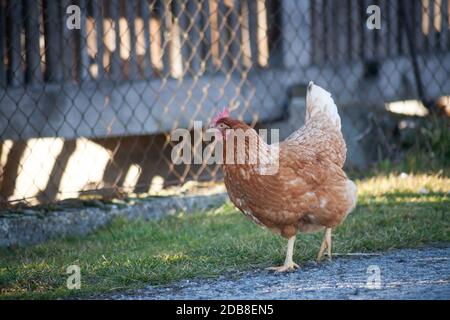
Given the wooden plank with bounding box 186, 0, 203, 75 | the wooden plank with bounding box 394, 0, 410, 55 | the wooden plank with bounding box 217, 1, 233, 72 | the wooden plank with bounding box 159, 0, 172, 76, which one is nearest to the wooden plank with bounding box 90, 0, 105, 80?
the wooden plank with bounding box 159, 0, 172, 76

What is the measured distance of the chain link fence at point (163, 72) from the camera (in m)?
5.80

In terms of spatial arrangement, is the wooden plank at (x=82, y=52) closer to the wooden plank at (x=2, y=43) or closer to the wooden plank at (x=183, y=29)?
the wooden plank at (x=2, y=43)

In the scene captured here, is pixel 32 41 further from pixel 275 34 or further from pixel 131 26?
pixel 275 34

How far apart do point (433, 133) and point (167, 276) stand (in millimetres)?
3909

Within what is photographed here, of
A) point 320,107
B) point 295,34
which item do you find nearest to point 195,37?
point 295,34

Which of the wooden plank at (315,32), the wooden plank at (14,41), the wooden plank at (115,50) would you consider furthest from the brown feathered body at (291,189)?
the wooden plank at (315,32)

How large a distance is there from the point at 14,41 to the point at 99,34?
2.31 feet

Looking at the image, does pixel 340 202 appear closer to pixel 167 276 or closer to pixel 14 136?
pixel 167 276

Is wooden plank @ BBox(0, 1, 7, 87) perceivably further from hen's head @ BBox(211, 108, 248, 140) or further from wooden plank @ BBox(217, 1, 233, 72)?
hen's head @ BBox(211, 108, 248, 140)

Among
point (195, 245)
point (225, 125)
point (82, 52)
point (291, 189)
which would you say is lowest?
point (195, 245)

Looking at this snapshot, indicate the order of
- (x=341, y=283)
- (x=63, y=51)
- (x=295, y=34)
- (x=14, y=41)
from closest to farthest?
(x=341, y=283) → (x=14, y=41) → (x=63, y=51) → (x=295, y=34)

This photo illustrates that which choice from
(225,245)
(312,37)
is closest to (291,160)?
(225,245)

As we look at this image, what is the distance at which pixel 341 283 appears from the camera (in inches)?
146

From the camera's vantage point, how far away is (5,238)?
508cm
